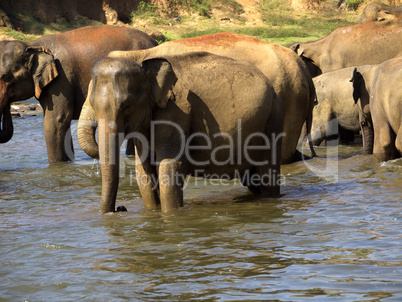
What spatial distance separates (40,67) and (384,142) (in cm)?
479

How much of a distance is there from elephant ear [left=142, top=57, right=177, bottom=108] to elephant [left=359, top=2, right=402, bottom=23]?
9.13 m

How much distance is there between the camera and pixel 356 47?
13.4 m

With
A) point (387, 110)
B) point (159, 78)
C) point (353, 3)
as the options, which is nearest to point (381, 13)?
point (387, 110)

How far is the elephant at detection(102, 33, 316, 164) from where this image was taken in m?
7.69

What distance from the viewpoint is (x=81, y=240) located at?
541cm

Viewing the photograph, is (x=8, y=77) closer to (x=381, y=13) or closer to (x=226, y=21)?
(x=381, y=13)

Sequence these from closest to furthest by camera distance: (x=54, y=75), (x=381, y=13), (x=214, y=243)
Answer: (x=214, y=243) → (x=54, y=75) → (x=381, y=13)

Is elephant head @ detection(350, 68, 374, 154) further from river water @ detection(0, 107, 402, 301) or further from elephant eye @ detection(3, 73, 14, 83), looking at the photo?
elephant eye @ detection(3, 73, 14, 83)

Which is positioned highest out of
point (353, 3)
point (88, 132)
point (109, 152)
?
point (353, 3)

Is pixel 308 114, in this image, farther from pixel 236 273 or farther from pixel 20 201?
pixel 236 273

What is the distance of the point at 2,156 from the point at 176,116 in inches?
238

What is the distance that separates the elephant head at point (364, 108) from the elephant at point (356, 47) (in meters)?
3.69

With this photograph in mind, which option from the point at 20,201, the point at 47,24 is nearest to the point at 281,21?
the point at 47,24
